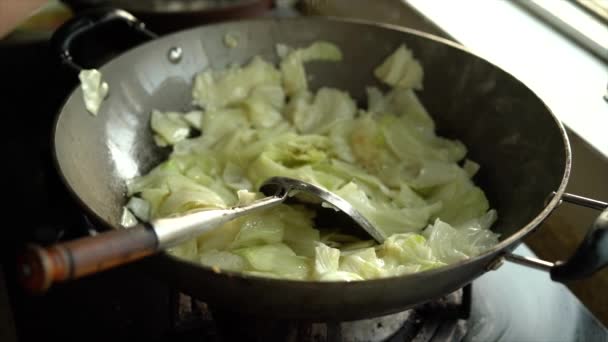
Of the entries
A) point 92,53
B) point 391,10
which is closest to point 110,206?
point 92,53

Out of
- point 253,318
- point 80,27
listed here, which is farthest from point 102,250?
Answer: point 80,27

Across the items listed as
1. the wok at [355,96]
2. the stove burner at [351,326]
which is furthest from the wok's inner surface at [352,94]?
the stove burner at [351,326]

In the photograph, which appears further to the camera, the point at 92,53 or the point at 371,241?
the point at 92,53

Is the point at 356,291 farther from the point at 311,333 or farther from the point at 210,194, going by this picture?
the point at 210,194

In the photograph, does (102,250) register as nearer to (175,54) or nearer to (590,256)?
(590,256)

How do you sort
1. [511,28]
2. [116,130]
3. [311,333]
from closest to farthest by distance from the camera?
[311,333] < [116,130] < [511,28]

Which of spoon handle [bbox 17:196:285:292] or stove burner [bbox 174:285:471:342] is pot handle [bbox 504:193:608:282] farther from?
spoon handle [bbox 17:196:285:292]

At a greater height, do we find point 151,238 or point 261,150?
point 151,238
